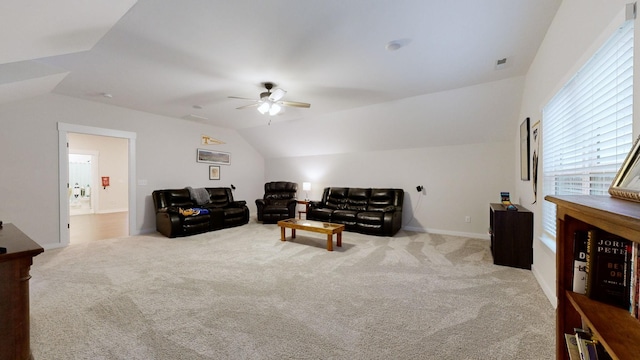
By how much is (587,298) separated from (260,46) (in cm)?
304

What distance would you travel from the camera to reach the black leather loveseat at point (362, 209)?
198 inches

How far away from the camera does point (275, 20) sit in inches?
88.0

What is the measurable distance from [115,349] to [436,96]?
195 inches

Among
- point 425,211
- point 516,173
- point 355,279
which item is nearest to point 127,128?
point 355,279

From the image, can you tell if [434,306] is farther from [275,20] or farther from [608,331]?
[275,20]

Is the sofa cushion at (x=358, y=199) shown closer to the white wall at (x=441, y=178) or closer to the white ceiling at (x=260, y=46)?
the white wall at (x=441, y=178)

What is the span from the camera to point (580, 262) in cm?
105

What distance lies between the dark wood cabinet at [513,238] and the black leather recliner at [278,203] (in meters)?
4.40

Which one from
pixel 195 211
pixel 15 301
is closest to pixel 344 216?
pixel 195 211

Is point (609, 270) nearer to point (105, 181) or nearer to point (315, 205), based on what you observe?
point (315, 205)

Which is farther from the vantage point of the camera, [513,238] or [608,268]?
[513,238]

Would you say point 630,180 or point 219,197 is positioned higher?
point 630,180

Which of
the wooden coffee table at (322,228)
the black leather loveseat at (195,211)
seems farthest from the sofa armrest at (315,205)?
the black leather loveseat at (195,211)

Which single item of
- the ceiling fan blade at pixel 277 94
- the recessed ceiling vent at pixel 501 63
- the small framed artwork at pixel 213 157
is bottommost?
the small framed artwork at pixel 213 157
